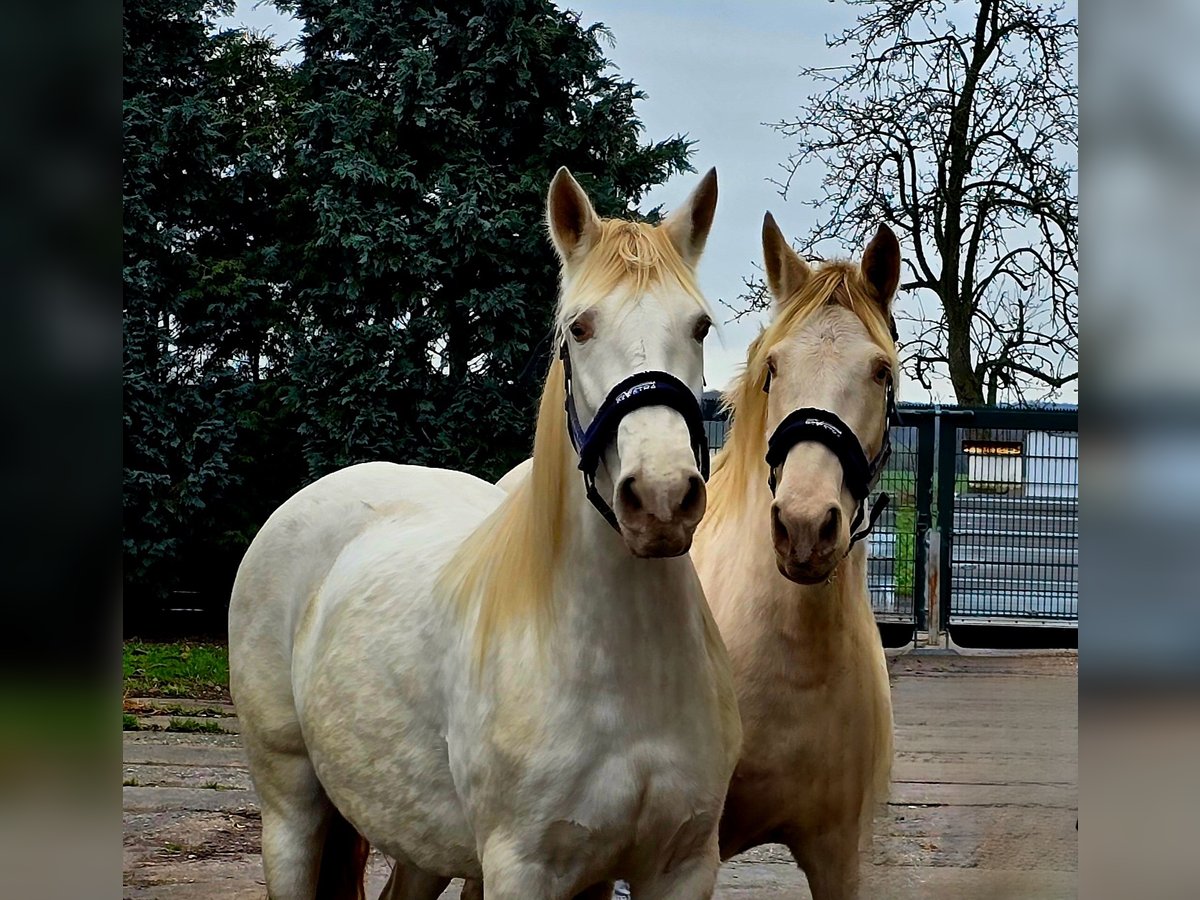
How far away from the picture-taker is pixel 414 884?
304cm

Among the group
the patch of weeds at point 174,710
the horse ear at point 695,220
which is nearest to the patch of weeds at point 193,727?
the patch of weeds at point 174,710

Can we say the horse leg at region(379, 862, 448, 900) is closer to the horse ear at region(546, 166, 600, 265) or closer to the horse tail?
the horse tail

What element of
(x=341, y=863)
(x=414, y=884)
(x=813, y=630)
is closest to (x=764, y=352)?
(x=813, y=630)

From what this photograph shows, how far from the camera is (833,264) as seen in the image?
2.65 metres

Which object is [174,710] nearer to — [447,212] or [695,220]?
[447,212]

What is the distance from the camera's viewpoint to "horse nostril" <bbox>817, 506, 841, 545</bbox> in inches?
87.8

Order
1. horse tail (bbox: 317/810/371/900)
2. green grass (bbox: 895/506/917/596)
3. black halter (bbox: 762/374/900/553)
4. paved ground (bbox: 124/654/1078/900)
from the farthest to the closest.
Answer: green grass (bbox: 895/506/917/596) → paved ground (bbox: 124/654/1078/900) → horse tail (bbox: 317/810/371/900) → black halter (bbox: 762/374/900/553)

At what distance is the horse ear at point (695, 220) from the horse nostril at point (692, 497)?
0.61 metres

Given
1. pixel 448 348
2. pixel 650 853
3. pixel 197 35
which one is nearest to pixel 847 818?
pixel 650 853

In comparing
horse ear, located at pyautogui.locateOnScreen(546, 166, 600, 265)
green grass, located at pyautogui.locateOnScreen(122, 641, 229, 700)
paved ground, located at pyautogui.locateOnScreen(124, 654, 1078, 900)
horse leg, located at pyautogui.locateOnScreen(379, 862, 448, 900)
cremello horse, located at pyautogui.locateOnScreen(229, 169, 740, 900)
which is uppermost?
horse ear, located at pyautogui.locateOnScreen(546, 166, 600, 265)

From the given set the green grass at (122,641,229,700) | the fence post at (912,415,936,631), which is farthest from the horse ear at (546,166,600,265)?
the fence post at (912,415,936,631)

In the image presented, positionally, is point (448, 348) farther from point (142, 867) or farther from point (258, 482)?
point (142, 867)

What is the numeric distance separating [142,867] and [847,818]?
3227mm

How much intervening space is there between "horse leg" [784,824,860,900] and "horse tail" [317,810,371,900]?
1.21 m
